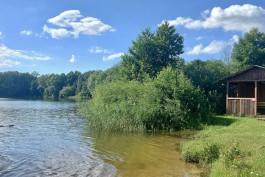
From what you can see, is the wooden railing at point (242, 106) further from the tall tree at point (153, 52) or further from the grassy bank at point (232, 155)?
the tall tree at point (153, 52)

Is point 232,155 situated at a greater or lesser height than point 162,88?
lesser

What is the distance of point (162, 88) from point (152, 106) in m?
2.48

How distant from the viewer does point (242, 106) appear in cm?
2522

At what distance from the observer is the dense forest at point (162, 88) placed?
880 inches

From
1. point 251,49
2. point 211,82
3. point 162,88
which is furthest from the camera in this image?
point 251,49

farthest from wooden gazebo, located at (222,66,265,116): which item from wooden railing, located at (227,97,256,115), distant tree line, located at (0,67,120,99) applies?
distant tree line, located at (0,67,120,99)

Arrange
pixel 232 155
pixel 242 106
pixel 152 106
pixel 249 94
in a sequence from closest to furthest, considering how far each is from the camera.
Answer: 1. pixel 232 155
2. pixel 152 106
3. pixel 242 106
4. pixel 249 94

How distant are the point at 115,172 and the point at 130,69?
29454 millimetres

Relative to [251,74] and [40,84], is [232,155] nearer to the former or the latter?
[251,74]

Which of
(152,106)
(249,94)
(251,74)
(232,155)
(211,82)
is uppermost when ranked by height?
(251,74)

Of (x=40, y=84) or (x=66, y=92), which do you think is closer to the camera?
(x=66, y=92)

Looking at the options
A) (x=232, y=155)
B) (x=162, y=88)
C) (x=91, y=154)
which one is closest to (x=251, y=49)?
(x=162, y=88)

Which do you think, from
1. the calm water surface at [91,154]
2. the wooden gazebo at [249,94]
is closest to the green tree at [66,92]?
the wooden gazebo at [249,94]

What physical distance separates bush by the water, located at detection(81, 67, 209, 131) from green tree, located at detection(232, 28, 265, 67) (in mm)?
17064
